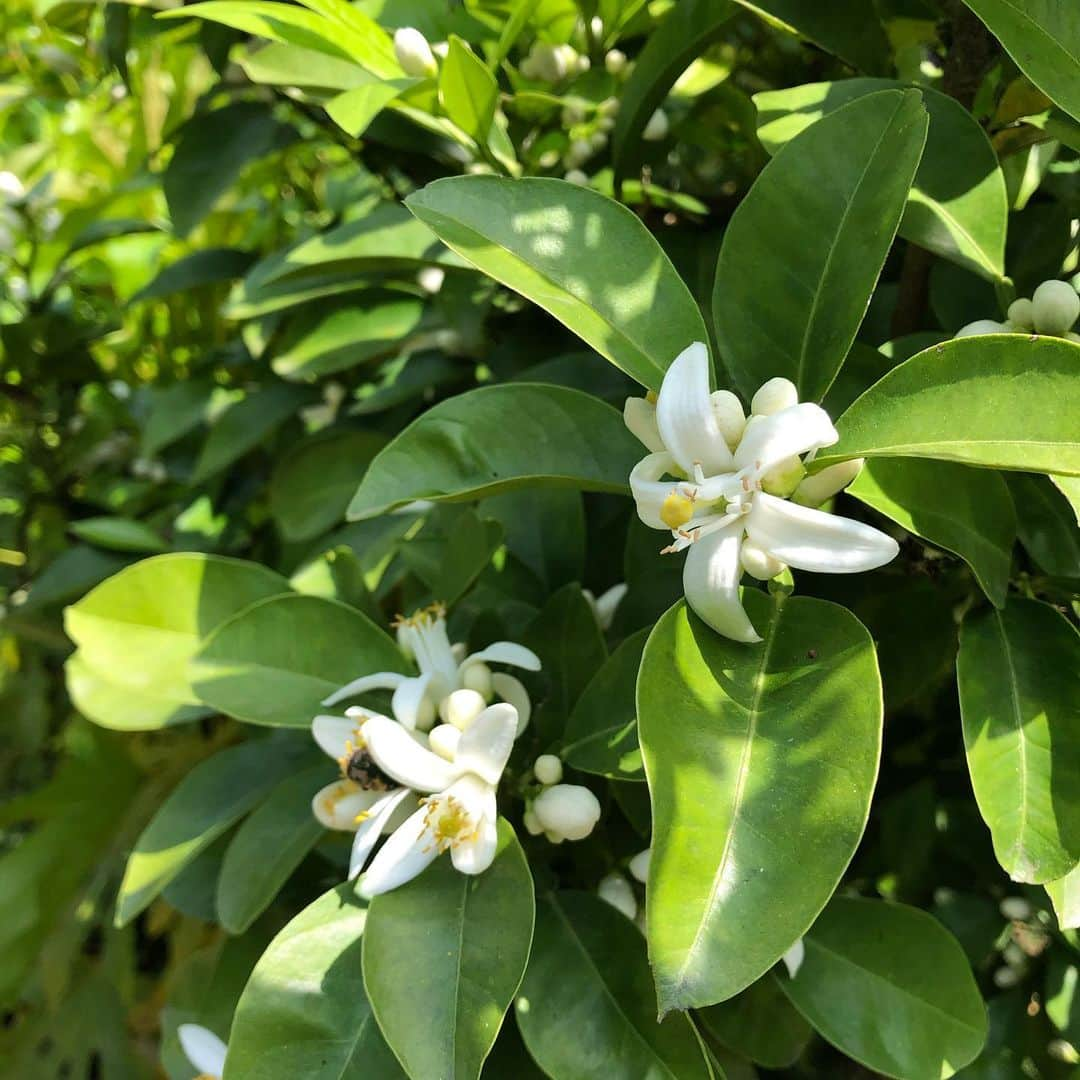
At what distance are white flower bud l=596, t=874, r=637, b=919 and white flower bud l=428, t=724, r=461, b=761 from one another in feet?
0.55

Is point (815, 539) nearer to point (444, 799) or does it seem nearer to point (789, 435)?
point (789, 435)

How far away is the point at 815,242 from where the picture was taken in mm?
581

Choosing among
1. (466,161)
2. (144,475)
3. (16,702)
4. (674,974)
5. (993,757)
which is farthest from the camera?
(16,702)

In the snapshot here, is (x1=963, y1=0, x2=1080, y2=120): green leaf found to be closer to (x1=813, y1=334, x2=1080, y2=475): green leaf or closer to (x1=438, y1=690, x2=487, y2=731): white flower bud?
(x1=813, y1=334, x2=1080, y2=475): green leaf

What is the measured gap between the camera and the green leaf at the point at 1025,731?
506 millimetres

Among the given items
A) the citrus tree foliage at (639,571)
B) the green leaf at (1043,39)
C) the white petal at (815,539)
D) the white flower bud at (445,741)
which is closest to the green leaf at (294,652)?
the citrus tree foliage at (639,571)

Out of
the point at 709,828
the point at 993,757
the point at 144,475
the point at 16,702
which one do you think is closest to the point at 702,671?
the point at 709,828

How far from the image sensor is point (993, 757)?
1.77 ft

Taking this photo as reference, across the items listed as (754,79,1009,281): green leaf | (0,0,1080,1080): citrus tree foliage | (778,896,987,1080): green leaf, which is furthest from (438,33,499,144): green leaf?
(778,896,987,1080): green leaf

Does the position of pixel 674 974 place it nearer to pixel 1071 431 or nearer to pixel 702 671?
pixel 702 671

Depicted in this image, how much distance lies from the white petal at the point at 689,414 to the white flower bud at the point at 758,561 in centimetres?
5

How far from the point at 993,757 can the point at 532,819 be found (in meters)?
0.29

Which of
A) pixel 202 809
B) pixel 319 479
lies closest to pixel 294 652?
pixel 202 809

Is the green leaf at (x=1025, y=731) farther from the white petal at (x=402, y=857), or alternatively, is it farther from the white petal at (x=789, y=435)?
the white petal at (x=402, y=857)
